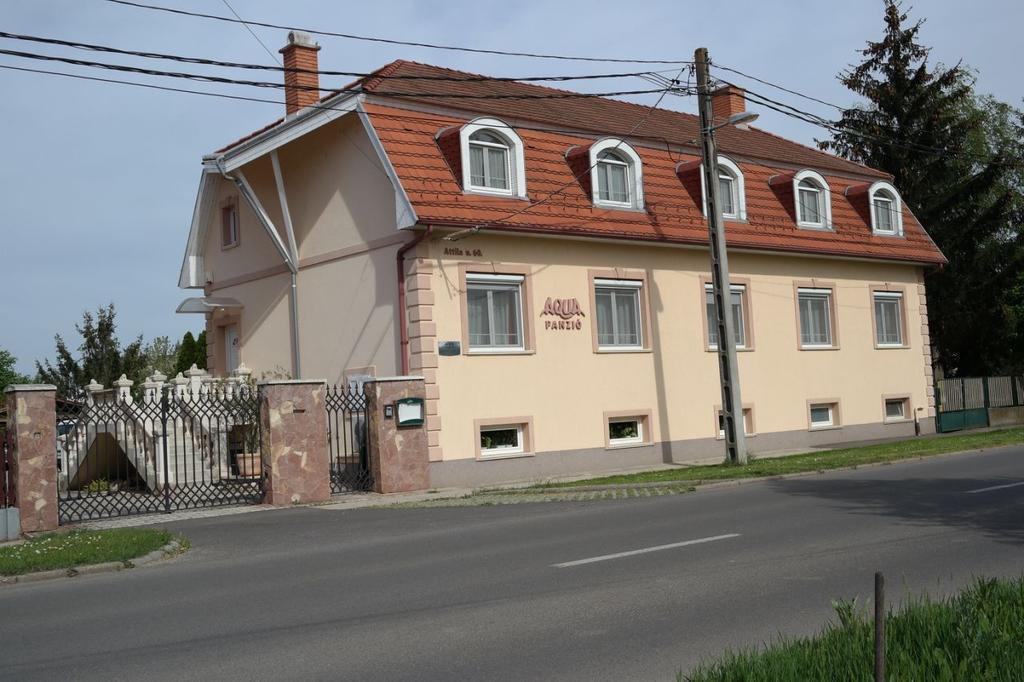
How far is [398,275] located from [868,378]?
14.1m

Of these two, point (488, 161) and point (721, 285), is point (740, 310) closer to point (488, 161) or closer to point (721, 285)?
point (721, 285)

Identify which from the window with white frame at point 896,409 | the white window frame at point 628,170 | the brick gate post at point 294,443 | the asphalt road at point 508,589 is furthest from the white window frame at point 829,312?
the brick gate post at point 294,443

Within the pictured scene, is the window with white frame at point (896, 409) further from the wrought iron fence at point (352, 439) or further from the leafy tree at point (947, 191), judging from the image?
the wrought iron fence at point (352, 439)

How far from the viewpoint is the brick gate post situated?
684 inches

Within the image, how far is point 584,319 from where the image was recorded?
21891mm

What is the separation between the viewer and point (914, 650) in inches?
187

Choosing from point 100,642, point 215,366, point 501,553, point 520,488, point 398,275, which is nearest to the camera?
point 100,642

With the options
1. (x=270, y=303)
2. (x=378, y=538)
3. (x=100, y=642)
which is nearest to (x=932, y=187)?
(x=270, y=303)

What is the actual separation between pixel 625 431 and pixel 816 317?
739 centimetres

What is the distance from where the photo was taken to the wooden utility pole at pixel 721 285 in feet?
65.7

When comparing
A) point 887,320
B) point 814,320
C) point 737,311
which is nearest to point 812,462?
point 737,311

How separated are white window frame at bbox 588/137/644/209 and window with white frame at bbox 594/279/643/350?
1644 mm

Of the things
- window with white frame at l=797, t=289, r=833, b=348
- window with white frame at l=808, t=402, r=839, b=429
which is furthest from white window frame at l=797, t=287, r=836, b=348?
window with white frame at l=808, t=402, r=839, b=429

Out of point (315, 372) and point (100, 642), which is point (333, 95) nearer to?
point (315, 372)
